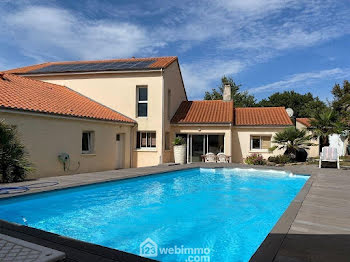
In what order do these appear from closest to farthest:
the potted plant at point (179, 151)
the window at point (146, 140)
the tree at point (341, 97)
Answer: the window at point (146, 140) < the potted plant at point (179, 151) < the tree at point (341, 97)

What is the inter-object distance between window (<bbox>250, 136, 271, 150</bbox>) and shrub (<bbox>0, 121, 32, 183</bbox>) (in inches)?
715

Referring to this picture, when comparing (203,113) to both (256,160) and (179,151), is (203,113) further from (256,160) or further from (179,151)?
(256,160)

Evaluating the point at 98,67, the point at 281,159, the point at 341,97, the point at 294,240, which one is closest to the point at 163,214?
the point at 294,240

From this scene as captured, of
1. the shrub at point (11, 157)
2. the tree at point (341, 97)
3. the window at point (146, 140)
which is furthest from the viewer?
the tree at point (341, 97)

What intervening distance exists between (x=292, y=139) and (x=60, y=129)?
1681cm

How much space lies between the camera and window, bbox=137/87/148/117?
2075cm

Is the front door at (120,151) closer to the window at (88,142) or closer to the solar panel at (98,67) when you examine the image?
the window at (88,142)

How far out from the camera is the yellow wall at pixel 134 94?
66.3ft

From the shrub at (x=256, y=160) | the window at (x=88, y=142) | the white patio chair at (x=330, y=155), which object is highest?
the window at (x=88, y=142)

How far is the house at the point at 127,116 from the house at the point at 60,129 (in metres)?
0.05

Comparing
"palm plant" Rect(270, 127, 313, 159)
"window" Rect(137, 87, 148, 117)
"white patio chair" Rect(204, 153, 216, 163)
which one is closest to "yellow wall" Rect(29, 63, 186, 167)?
"window" Rect(137, 87, 148, 117)

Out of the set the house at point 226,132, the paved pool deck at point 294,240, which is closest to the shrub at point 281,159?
the house at point 226,132

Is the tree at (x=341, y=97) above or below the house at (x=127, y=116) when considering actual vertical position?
above

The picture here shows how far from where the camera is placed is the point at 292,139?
816 inches
